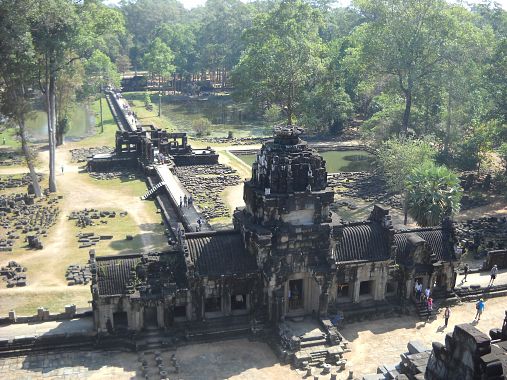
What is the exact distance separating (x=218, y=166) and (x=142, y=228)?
2300cm

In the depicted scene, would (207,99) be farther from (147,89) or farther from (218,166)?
(218,166)

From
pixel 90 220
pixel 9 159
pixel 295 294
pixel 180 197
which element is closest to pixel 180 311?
pixel 295 294

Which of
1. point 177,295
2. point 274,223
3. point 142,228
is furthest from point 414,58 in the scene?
point 177,295

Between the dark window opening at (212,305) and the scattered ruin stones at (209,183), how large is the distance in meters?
20.8

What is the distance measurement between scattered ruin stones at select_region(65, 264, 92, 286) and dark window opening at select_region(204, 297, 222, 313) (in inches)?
418

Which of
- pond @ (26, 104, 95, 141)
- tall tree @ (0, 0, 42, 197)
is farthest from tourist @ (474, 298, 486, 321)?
pond @ (26, 104, 95, 141)

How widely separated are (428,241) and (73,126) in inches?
3007

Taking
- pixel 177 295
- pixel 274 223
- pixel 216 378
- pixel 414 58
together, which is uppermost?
pixel 414 58

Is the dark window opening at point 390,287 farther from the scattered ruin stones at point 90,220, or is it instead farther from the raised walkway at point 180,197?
the scattered ruin stones at point 90,220

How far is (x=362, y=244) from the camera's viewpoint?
1404 inches

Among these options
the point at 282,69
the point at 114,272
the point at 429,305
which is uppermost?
the point at 282,69

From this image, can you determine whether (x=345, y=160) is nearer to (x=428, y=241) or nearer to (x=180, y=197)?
(x=180, y=197)

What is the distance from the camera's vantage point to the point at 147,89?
460 ft

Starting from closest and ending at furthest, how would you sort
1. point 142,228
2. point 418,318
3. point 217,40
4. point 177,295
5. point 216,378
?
point 216,378, point 177,295, point 418,318, point 142,228, point 217,40
